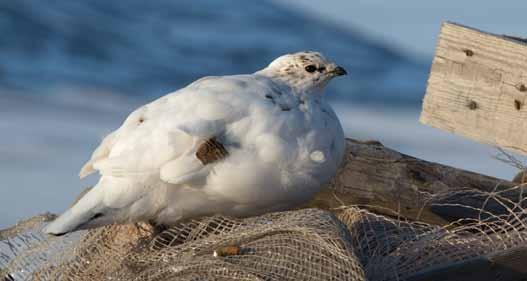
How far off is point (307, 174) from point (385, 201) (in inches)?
24.2

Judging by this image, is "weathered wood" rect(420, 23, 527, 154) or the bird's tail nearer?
the bird's tail

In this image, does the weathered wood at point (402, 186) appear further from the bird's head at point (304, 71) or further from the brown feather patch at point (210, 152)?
the brown feather patch at point (210, 152)

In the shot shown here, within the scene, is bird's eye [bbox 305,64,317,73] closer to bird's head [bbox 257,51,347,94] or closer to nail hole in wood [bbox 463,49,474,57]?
bird's head [bbox 257,51,347,94]

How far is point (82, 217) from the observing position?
13.0ft

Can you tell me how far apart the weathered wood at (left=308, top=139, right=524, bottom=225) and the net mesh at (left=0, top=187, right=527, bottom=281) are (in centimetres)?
21

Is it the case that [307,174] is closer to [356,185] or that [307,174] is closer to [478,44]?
[356,185]

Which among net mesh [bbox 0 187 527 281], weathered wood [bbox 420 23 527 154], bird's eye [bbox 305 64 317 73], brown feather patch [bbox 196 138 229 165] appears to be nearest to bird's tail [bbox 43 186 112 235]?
net mesh [bbox 0 187 527 281]

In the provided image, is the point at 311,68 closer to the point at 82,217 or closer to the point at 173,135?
the point at 173,135

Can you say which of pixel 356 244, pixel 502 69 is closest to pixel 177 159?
pixel 356 244

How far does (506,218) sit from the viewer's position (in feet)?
14.3

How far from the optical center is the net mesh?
3533 mm

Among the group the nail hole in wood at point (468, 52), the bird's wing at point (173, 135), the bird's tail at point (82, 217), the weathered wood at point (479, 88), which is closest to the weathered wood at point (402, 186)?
the weathered wood at point (479, 88)

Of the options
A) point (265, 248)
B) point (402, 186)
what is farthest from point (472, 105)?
point (265, 248)

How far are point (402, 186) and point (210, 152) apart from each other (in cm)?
89
